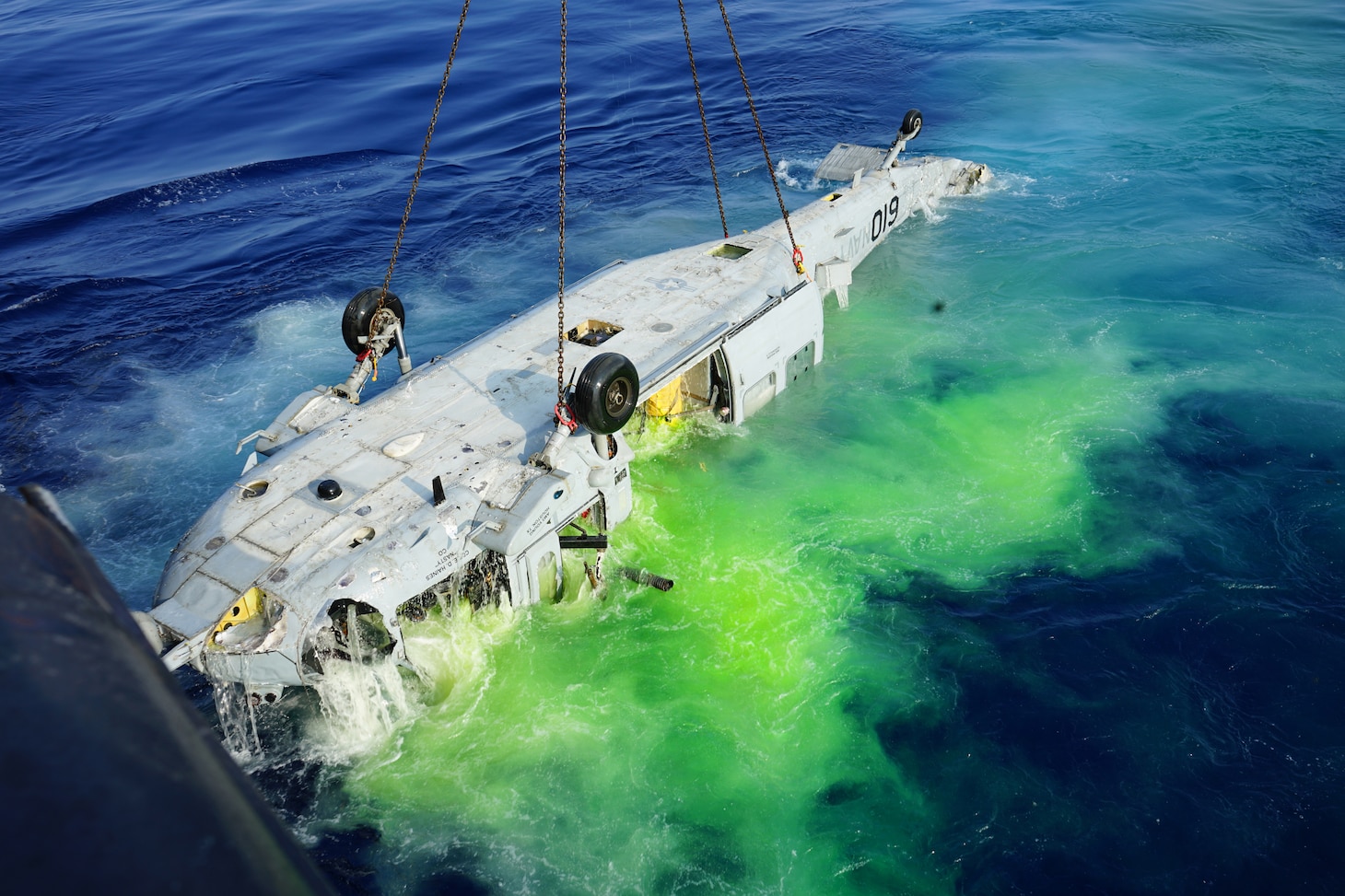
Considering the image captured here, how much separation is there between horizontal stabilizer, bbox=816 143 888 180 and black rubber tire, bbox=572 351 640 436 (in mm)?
15232

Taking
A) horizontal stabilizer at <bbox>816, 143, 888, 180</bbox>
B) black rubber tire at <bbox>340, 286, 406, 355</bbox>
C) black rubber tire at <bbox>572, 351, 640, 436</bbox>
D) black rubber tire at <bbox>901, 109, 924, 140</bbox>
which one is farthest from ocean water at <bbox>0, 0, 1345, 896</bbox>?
black rubber tire at <bbox>340, 286, 406, 355</bbox>


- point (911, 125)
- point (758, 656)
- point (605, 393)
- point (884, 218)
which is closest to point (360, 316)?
point (605, 393)

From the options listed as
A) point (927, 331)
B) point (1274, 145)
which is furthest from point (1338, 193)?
point (927, 331)

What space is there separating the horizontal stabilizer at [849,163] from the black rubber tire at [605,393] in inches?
600

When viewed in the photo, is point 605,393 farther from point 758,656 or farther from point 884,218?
point 884,218

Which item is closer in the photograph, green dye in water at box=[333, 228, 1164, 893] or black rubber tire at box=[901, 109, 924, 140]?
green dye in water at box=[333, 228, 1164, 893]

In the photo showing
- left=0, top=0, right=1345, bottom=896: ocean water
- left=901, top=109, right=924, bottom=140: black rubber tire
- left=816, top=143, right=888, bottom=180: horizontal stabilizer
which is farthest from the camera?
left=816, top=143, right=888, bottom=180: horizontal stabilizer

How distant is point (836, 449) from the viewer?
63.4 ft

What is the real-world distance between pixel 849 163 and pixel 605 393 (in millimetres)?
16722

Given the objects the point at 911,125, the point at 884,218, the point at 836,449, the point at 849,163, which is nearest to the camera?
the point at 836,449

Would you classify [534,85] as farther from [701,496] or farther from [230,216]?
[701,496]

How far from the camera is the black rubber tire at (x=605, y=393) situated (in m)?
13.8

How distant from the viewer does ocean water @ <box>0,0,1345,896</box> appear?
12.2 meters

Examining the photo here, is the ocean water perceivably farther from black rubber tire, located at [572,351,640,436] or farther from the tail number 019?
black rubber tire, located at [572,351,640,436]
